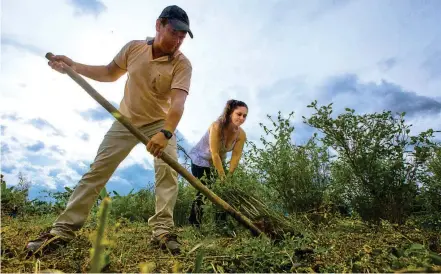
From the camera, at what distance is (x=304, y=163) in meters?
5.29

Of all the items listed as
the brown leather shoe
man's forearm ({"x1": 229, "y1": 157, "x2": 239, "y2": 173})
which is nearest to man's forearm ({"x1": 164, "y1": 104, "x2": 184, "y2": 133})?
the brown leather shoe

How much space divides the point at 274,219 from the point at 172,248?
1044 millimetres

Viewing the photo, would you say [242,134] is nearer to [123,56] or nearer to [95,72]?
[123,56]

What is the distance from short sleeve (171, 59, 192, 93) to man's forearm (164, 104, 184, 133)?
21 centimetres

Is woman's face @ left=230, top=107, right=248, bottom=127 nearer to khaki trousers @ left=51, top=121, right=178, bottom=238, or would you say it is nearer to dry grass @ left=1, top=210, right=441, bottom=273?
khaki trousers @ left=51, top=121, right=178, bottom=238

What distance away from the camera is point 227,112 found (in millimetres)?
5715

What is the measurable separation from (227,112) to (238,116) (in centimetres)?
19

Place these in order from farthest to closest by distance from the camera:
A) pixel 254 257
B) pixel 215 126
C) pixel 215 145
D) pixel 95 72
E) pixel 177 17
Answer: pixel 215 126
pixel 215 145
pixel 95 72
pixel 177 17
pixel 254 257

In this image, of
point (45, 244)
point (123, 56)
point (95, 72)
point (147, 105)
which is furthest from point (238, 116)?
point (45, 244)

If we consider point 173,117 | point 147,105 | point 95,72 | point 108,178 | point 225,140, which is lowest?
point 108,178

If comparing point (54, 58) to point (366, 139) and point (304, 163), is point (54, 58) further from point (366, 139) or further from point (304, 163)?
point (366, 139)

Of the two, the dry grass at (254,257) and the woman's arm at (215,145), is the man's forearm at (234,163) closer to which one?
the woman's arm at (215,145)

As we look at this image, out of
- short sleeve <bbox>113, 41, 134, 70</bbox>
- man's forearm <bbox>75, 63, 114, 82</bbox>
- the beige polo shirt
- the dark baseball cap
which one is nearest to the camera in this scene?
the dark baseball cap

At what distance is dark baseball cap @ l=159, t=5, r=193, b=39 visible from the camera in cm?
352
